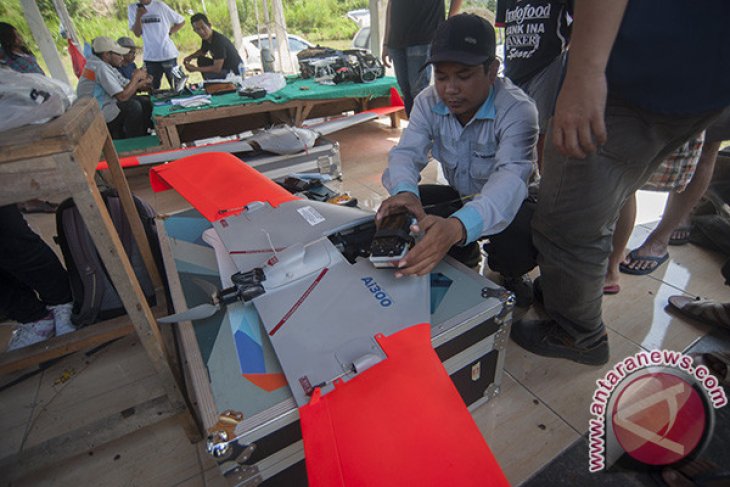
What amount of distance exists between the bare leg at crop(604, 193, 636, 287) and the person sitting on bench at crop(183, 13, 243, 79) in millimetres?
4350

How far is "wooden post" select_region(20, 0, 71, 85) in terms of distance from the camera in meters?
4.25

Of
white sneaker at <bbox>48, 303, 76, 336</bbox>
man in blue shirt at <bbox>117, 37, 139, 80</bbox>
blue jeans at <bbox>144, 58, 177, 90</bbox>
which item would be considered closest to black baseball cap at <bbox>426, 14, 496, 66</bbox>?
white sneaker at <bbox>48, 303, 76, 336</bbox>

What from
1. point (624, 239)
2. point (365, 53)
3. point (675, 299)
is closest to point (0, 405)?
point (624, 239)

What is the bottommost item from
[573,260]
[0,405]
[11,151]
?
[0,405]

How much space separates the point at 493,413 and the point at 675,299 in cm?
87

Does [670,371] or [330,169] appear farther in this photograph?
[330,169]

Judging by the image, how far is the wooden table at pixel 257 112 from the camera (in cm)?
276

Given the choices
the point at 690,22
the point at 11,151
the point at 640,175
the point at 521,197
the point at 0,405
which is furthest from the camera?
the point at 0,405

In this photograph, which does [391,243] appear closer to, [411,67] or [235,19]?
[411,67]

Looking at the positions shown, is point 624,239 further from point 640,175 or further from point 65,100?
point 65,100

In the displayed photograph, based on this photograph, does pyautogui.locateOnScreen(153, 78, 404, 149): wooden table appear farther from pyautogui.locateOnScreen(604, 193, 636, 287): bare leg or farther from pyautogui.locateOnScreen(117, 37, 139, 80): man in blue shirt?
pyautogui.locateOnScreen(604, 193, 636, 287): bare leg

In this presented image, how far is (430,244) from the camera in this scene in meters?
0.85

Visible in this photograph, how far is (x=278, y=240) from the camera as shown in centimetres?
100

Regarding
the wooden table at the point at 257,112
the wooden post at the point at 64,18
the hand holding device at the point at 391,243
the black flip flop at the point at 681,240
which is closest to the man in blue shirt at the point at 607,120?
the hand holding device at the point at 391,243
